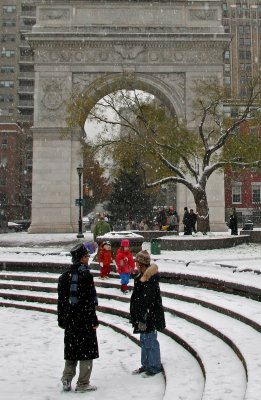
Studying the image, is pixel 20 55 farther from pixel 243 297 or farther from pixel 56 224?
pixel 243 297

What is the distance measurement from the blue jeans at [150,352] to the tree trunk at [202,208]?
15.2 meters

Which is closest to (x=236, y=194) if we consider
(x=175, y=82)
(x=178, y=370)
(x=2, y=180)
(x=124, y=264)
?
(x=175, y=82)

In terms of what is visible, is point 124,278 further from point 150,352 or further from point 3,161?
point 3,161

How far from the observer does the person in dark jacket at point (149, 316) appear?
20.1ft

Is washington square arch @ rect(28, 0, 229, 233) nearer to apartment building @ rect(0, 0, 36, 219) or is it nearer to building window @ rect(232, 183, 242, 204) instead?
building window @ rect(232, 183, 242, 204)

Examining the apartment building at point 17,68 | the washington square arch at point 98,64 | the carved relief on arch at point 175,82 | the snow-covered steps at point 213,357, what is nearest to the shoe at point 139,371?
the snow-covered steps at point 213,357

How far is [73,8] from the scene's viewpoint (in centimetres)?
3406

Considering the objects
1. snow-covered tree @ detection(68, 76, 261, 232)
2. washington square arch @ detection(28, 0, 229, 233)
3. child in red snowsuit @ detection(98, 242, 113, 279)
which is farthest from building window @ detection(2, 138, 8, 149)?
child in red snowsuit @ detection(98, 242, 113, 279)

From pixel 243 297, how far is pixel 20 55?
8037 cm

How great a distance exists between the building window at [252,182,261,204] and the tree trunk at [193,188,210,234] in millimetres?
34643

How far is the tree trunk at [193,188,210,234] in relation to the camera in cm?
2108

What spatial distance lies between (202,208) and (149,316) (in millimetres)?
15421

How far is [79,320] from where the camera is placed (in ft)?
18.9

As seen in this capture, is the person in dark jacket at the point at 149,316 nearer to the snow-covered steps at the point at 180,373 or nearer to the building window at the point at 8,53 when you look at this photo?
the snow-covered steps at the point at 180,373
